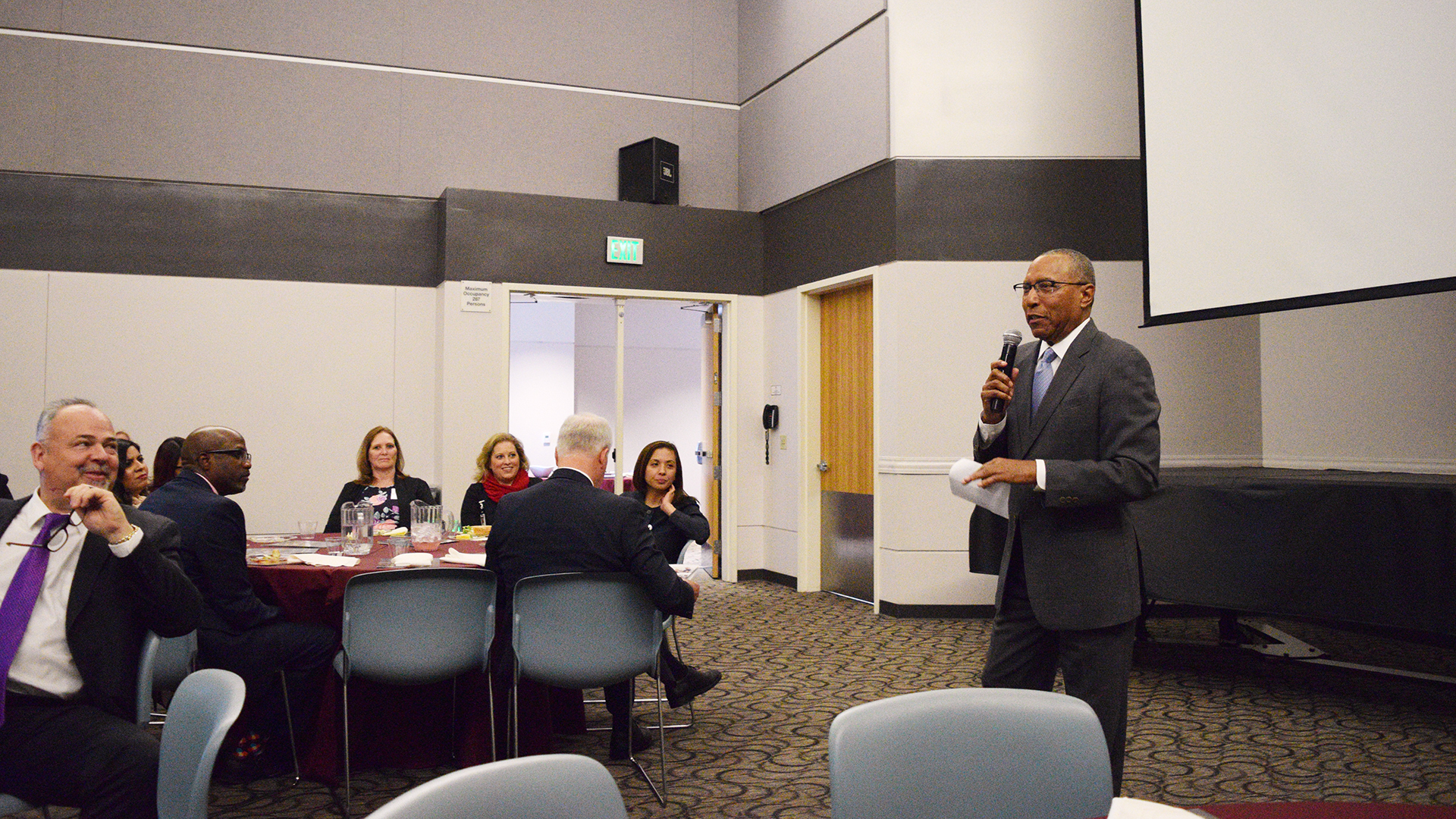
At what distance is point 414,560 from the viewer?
3893 millimetres

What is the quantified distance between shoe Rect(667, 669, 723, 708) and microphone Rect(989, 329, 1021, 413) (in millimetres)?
2422

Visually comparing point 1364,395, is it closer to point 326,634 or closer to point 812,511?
point 812,511

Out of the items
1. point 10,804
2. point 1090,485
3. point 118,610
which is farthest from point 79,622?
point 1090,485

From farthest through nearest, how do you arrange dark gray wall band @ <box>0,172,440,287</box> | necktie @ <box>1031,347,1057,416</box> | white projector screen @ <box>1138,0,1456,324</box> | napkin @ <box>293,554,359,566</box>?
dark gray wall band @ <box>0,172,440,287</box>
white projector screen @ <box>1138,0,1456,324</box>
napkin @ <box>293,554,359,566</box>
necktie @ <box>1031,347,1057,416</box>

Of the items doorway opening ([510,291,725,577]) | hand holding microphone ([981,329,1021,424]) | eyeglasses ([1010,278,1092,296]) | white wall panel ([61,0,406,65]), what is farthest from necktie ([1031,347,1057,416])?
doorway opening ([510,291,725,577])

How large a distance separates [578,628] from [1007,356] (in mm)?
1714

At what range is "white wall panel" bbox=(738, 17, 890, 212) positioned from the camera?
7.24 metres

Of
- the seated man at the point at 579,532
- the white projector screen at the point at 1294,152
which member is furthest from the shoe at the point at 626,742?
the white projector screen at the point at 1294,152

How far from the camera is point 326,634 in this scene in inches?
144

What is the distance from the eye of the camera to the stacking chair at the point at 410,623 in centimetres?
338

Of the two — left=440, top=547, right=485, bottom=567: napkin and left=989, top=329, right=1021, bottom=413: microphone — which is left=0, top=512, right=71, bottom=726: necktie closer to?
left=440, top=547, right=485, bottom=567: napkin

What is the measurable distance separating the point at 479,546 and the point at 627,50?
5.63 meters

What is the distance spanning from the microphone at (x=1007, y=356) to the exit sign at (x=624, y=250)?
5.94 m

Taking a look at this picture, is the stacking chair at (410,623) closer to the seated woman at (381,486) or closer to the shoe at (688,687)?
the shoe at (688,687)
